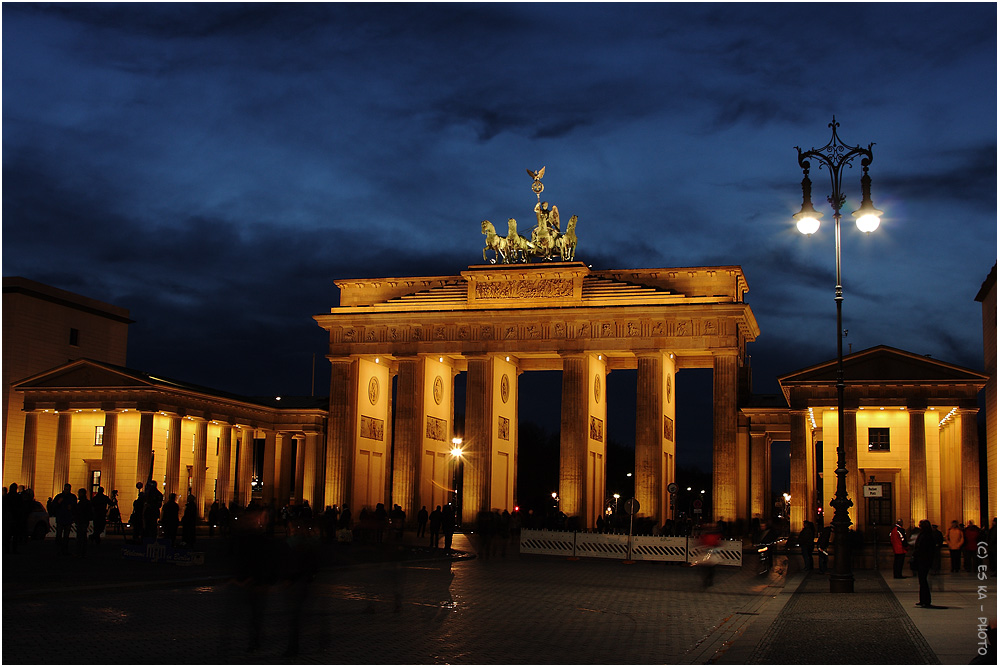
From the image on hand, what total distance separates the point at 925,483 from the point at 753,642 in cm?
3586

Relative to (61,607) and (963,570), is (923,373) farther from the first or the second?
(61,607)

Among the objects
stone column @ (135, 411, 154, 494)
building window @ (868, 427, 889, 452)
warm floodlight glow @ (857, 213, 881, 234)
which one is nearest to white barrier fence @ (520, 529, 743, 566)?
warm floodlight glow @ (857, 213, 881, 234)

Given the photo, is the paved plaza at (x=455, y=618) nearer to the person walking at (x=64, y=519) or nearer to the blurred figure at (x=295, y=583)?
the blurred figure at (x=295, y=583)

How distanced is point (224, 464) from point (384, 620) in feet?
177

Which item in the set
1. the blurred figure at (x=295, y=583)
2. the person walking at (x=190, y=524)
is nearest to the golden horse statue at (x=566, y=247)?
the person walking at (x=190, y=524)

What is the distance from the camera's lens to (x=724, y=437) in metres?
60.5

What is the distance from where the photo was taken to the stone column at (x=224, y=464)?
6894cm

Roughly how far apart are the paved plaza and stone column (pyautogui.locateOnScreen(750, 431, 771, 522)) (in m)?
32.6

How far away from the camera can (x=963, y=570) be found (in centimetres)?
3431

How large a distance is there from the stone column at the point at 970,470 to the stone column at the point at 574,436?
21.5m

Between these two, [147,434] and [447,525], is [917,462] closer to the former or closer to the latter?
[447,525]

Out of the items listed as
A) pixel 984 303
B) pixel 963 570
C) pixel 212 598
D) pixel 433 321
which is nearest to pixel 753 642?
pixel 212 598

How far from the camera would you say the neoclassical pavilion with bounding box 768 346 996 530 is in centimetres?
4791

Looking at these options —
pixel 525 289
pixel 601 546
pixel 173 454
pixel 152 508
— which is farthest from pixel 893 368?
pixel 173 454
